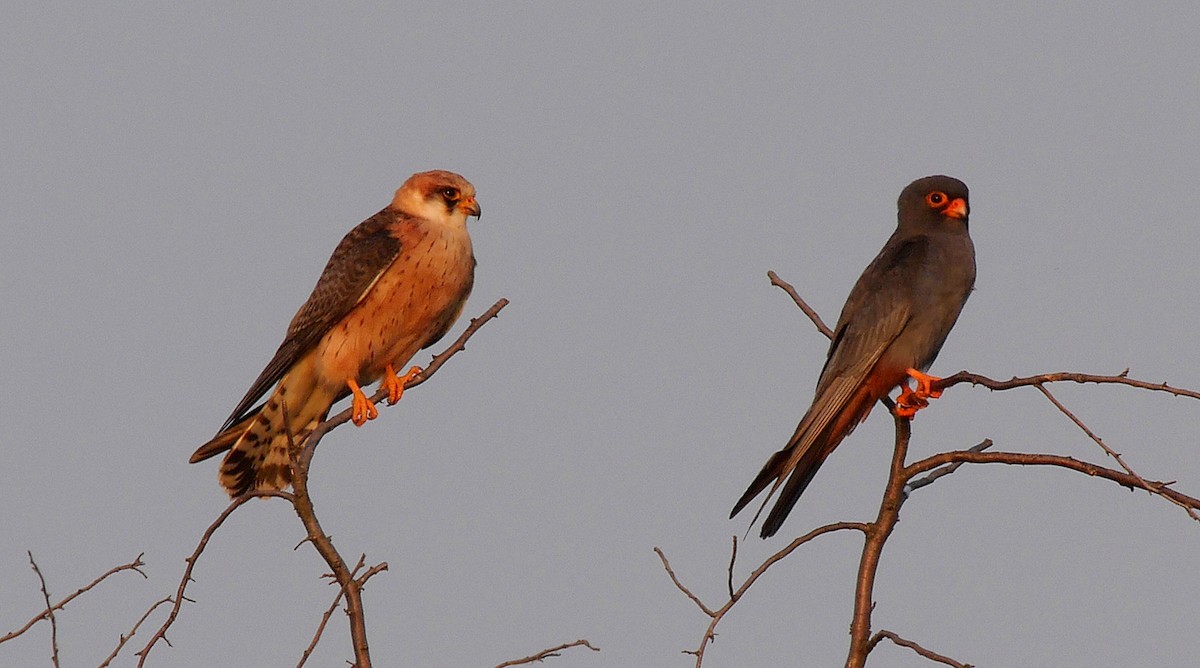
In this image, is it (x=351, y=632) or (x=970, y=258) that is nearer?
(x=351, y=632)

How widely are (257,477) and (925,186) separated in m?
2.68

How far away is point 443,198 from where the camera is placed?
5.61 metres

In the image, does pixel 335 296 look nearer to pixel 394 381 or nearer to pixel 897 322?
pixel 394 381

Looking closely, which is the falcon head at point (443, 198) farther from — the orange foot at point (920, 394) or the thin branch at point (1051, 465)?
the thin branch at point (1051, 465)

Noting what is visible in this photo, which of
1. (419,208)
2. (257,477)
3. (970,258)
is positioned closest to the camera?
(970,258)

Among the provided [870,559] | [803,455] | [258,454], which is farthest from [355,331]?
[870,559]

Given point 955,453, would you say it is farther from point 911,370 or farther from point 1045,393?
point 911,370

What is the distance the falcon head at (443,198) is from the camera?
558cm

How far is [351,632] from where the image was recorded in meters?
2.93

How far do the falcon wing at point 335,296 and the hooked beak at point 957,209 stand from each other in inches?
81.1

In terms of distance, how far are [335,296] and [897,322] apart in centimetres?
213

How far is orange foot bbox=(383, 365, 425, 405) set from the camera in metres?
5.10

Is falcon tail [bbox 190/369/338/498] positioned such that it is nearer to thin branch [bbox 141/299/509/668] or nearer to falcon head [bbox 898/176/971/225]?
thin branch [bbox 141/299/509/668]

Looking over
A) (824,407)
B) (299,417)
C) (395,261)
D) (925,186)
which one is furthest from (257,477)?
(925,186)
